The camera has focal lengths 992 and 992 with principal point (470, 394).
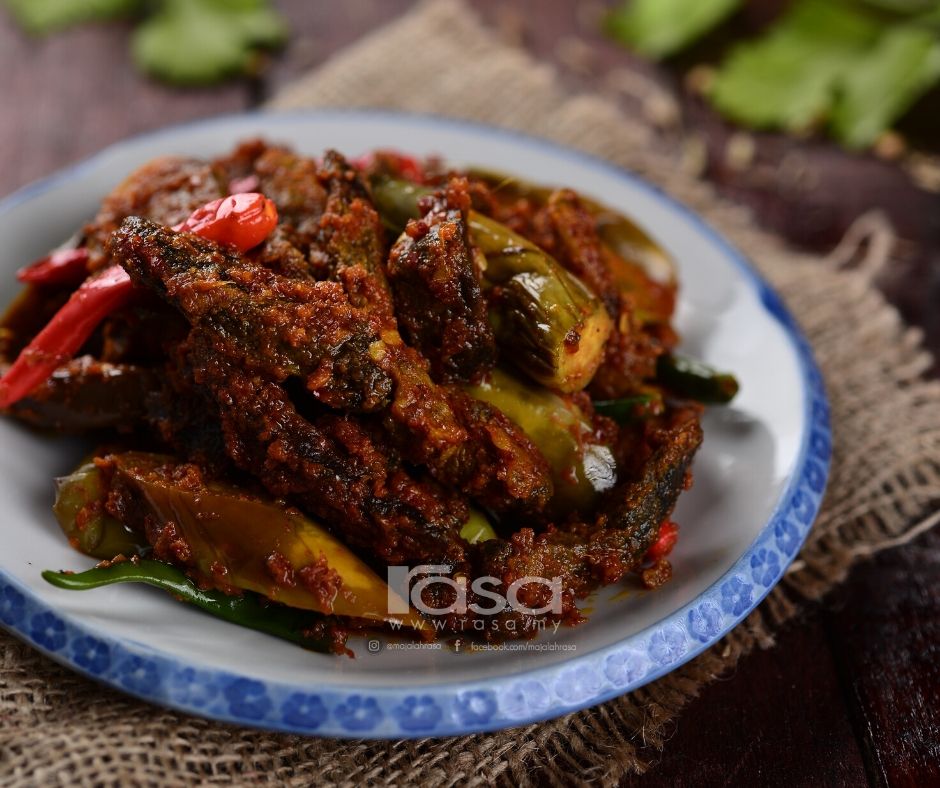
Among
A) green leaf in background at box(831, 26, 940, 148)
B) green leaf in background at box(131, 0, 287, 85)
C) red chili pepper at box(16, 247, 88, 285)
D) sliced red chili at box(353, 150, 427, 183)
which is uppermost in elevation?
green leaf in background at box(831, 26, 940, 148)

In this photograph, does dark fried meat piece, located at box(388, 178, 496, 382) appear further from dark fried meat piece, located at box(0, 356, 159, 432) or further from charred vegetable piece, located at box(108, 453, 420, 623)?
dark fried meat piece, located at box(0, 356, 159, 432)

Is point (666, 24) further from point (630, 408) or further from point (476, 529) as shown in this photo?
point (476, 529)

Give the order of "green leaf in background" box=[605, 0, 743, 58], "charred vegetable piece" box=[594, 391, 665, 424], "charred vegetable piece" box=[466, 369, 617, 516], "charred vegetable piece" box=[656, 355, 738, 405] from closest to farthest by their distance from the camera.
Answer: "charred vegetable piece" box=[466, 369, 617, 516], "charred vegetable piece" box=[594, 391, 665, 424], "charred vegetable piece" box=[656, 355, 738, 405], "green leaf in background" box=[605, 0, 743, 58]

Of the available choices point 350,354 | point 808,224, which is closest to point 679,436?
point 350,354

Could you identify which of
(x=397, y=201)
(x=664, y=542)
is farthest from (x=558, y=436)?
(x=397, y=201)

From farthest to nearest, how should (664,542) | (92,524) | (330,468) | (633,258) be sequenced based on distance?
(633,258)
(664,542)
(92,524)
(330,468)

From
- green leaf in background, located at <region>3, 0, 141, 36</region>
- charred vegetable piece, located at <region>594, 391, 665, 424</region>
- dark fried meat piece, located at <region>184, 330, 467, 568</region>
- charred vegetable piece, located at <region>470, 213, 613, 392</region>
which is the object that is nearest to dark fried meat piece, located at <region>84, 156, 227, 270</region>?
dark fried meat piece, located at <region>184, 330, 467, 568</region>

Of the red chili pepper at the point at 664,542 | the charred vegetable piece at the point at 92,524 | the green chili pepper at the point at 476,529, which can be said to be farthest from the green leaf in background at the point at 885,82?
the charred vegetable piece at the point at 92,524
